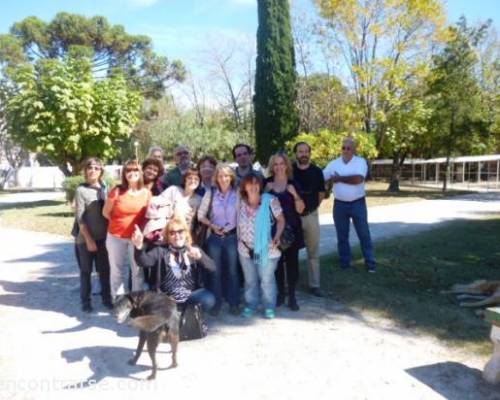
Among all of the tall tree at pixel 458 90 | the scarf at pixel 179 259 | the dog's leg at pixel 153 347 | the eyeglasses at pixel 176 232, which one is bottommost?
the dog's leg at pixel 153 347

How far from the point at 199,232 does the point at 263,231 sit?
68 centimetres

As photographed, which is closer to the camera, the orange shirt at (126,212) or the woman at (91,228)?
the orange shirt at (126,212)

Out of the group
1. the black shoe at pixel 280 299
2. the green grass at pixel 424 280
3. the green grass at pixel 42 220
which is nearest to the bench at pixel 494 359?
the green grass at pixel 424 280

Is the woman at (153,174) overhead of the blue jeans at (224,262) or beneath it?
overhead

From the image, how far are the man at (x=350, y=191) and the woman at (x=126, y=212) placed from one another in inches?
105

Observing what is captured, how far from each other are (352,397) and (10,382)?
2.41 metres

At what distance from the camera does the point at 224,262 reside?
4844 millimetres

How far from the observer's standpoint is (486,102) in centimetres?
2473

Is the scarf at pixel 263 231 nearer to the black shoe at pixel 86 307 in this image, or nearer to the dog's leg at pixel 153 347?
A: the dog's leg at pixel 153 347

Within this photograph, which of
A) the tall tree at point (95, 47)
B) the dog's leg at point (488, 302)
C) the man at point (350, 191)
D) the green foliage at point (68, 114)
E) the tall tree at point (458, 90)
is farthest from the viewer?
the tall tree at point (95, 47)

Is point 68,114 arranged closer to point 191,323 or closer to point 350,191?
point 350,191

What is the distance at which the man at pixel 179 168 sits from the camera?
539 cm

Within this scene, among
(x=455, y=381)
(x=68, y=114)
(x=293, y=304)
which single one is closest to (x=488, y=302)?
(x=455, y=381)

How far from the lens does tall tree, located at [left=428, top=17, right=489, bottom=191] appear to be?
74.1 feet
